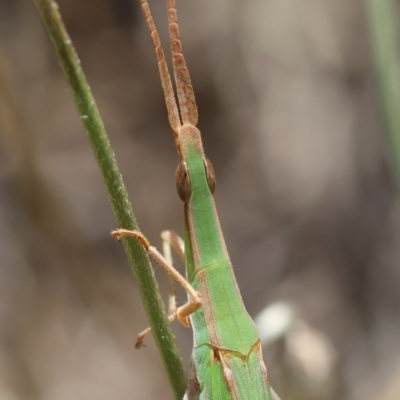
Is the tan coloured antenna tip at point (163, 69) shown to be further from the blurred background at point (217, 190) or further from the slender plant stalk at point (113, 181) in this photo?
the blurred background at point (217, 190)

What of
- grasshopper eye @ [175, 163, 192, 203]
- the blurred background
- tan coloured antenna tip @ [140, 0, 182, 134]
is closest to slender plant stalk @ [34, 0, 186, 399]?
grasshopper eye @ [175, 163, 192, 203]

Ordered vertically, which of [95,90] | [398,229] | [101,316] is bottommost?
[398,229]

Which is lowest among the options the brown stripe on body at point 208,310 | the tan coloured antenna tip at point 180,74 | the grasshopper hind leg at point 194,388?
the grasshopper hind leg at point 194,388

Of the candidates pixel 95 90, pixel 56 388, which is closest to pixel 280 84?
pixel 95 90

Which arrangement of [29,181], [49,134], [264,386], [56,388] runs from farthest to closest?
[49,134] → [56,388] → [29,181] → [264,386]

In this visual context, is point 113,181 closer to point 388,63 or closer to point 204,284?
point 204,284

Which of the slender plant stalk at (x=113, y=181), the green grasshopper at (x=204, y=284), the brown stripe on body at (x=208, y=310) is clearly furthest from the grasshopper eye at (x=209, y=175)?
the slender plant stalk at (x=113, y=181)

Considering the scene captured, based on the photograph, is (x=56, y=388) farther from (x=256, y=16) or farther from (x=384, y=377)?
(x=256, y=16)
